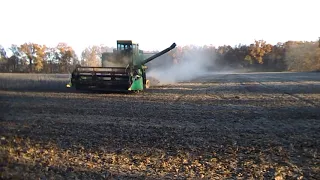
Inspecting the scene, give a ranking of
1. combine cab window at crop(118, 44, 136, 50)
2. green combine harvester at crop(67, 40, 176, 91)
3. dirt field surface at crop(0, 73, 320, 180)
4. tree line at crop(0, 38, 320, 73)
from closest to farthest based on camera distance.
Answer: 1. dirt field surface at crop(0, 73, 320, 180)
2. green combine harvester at crop(67, 40, 176, 91)
3. combine cab window at crop(118, 44, 136, 50)
4. tree line at crop(0, 38, 320, 73)

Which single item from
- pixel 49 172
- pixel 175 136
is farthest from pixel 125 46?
pixel 49 172

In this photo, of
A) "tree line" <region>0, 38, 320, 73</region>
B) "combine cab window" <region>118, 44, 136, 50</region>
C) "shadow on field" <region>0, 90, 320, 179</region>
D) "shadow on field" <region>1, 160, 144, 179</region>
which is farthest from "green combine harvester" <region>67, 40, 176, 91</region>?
"tree line" <region>0, 38, 320, 73</region>

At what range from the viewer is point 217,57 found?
118 m

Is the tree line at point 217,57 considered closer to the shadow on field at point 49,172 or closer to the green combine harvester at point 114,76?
the green combine harvester at point 114,76

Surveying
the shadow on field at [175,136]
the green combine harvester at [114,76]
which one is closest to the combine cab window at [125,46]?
the green combine harvester at [114,76]

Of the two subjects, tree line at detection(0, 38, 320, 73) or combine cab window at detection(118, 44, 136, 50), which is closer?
combine cab window at detection(118, 44, 136, 50)

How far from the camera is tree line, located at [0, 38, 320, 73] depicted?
77625mm

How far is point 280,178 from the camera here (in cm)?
596

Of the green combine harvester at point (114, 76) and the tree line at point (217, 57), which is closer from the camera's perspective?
the green combine harvester at point (114, 76)

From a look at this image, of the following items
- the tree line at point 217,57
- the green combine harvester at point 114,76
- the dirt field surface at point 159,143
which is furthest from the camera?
the tree line at point 217,57

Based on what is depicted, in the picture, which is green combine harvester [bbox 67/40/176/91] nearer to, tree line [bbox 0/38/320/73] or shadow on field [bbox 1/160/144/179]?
shadow on field [bbox 1/160/144/179]

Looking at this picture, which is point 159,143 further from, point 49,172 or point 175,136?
point 49,172

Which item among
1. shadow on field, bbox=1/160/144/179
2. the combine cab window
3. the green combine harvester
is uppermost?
the combine cab window

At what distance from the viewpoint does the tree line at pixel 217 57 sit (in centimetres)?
7762
